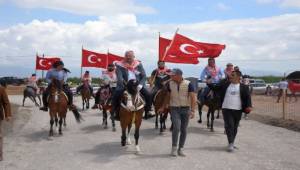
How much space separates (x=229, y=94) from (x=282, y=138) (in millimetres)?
3407

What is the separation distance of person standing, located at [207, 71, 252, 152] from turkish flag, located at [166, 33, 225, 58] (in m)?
4.24

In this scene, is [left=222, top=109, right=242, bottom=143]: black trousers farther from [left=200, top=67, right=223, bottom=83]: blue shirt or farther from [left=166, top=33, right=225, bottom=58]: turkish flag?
[left=166, top=33, right=225, bottom=58]: turkish flag

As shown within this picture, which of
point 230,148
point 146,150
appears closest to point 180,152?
point 146,150

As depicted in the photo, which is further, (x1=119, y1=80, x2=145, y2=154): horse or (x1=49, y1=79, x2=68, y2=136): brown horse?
(x1=49, y1=79, x2=68, y2=136): brown horse

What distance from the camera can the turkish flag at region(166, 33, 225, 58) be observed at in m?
17.0

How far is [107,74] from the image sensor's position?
19.0 m

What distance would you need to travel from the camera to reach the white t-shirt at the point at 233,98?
12.8 m

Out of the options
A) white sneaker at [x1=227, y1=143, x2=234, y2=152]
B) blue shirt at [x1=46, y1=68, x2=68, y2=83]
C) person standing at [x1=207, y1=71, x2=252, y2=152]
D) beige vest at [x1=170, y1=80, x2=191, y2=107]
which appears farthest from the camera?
blue shirt at [x1=46, y1=68, x2=68, y2=83]

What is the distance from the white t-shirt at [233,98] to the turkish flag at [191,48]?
440 centimetres

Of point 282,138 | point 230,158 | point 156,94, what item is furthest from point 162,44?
point 230,158

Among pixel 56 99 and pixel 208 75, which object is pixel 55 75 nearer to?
pixel 56 99

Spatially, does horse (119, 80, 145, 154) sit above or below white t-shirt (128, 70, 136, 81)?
below

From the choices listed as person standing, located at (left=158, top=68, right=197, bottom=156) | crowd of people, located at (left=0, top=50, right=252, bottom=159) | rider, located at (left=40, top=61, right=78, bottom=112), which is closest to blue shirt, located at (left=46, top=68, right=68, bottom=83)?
rider, located at (left=40, top=61, right=78, bottom=112)

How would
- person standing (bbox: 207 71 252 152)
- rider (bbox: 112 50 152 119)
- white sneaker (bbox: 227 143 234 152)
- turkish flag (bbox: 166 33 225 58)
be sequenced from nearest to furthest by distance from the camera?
white sneaker (bbox: 227 143 234 152) → person standing (bbox: 207 71 252 152) → rider (bbox: 112 50 152 119) → turkish flag (bbox: 166 33 225 58)
